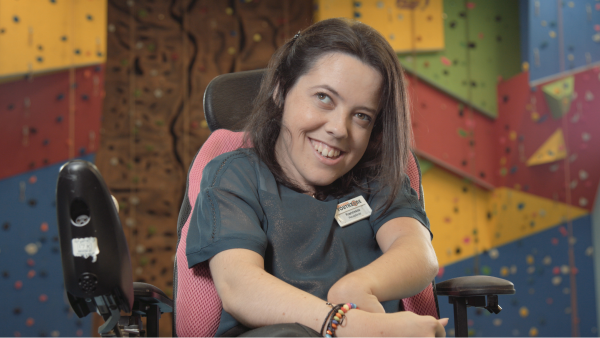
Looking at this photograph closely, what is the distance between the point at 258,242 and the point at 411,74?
9.00 ft

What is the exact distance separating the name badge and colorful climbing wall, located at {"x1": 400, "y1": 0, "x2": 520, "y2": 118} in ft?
8.33

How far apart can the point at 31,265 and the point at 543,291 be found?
10.8 ft

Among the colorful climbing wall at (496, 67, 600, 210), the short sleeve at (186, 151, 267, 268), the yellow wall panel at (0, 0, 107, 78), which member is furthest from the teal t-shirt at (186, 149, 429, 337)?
the colorful climbing wall at (496, 67, 600, 210)

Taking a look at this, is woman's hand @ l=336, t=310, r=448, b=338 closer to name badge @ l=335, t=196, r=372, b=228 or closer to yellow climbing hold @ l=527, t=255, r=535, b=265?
name badge @ l=335, t=196, r=372, b=228

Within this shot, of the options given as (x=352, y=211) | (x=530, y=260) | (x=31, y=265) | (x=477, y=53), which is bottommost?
(x=530, y=260)

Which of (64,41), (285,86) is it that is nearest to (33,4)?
(64,41)

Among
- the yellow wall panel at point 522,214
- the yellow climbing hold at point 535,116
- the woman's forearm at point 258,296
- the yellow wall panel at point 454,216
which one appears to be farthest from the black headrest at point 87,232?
the yellow climbing hold at point 535,116

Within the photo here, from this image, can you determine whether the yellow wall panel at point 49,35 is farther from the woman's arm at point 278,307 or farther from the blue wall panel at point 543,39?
the blue wall panel at point 543,39

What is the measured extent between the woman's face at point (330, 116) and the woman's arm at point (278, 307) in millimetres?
277

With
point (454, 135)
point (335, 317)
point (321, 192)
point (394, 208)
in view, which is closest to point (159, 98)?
point (454, 135)

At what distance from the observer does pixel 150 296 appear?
1.16 metres

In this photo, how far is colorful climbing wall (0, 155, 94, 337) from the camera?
2.90 m

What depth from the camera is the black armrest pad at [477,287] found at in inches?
48.2

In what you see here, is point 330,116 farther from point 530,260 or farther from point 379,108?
point 530,260
